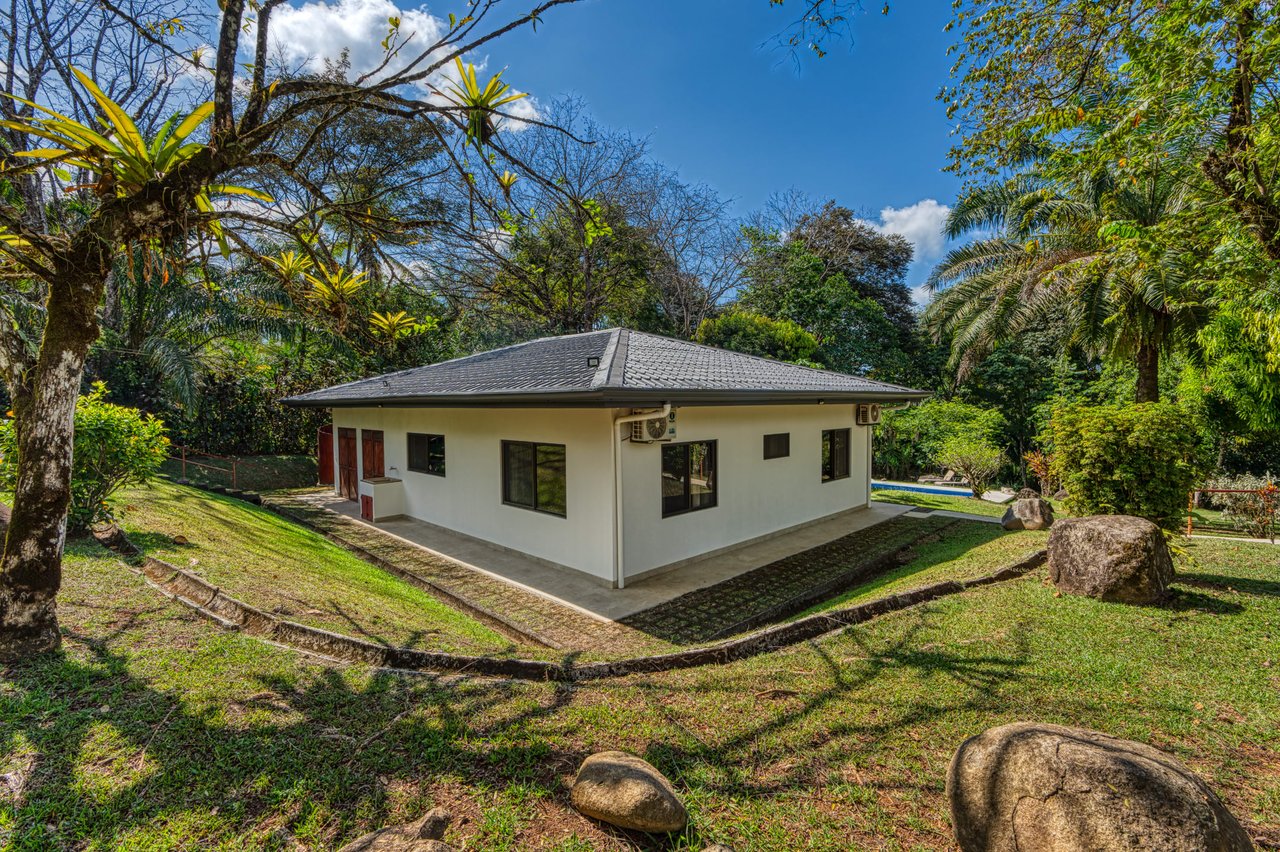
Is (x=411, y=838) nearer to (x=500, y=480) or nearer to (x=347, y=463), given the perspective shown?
(x=500, y=480)

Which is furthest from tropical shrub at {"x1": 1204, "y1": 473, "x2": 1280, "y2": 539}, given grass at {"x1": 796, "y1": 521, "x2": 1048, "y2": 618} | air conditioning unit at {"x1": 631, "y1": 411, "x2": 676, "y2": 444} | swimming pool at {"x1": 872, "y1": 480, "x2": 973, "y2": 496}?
air conditioning unit at {"x1": 631, "y1": 411, "x2": 676, "y2": 444}

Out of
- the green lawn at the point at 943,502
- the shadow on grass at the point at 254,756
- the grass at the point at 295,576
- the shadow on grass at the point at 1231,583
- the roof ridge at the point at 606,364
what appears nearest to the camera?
the shadow on grass at the point at 254,756

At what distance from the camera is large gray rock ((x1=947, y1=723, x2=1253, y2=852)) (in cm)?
199

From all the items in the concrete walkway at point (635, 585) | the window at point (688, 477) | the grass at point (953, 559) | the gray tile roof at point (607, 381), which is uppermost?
the gray tile roof at point (607, 381)

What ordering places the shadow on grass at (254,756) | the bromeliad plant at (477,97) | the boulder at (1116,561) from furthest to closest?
the boulder at (1116,561) → the bromeliad plant at (477,97) → the shadow on grass at (254,756)

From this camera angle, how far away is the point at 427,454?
11.1 m

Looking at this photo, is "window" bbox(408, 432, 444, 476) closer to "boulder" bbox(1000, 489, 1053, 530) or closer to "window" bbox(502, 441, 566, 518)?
"window" bbox(502, 441, 566, 518)

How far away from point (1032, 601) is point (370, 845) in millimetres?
6222

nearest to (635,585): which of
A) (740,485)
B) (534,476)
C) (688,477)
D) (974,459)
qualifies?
(688,477)

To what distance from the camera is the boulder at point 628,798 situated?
2387 millimetres

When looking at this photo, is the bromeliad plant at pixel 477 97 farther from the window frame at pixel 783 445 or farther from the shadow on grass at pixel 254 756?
the window frame at pixel 783 445

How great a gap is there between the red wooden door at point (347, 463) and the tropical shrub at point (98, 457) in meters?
7.26

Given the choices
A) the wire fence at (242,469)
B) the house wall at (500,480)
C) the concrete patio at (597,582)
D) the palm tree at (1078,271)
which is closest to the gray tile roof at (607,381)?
the house wall at (500,480)

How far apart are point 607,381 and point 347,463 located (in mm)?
10813
